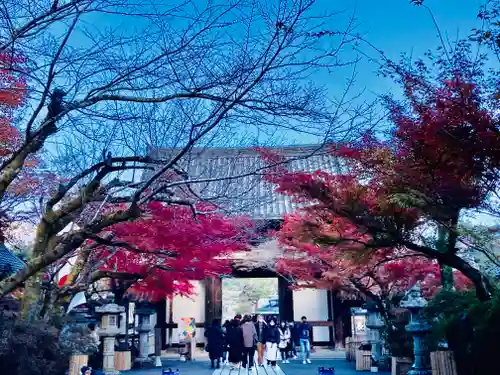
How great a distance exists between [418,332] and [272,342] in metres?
5.19

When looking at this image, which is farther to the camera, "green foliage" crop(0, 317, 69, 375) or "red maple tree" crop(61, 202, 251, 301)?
"red maple tree" crop(61, 202, 251, 301)

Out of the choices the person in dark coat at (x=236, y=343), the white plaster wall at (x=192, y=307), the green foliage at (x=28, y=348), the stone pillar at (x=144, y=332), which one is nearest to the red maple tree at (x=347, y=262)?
the person in dark coat at (x=236, y=343)

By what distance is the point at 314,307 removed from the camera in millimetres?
18969

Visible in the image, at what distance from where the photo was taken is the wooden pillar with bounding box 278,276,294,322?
18266 millimetres

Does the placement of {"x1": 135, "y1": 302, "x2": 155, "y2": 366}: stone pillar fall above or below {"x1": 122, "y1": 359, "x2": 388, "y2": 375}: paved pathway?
above

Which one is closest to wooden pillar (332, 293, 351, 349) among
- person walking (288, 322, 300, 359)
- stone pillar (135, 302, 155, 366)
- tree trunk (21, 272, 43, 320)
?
person walking (288, 322, 300, 359)

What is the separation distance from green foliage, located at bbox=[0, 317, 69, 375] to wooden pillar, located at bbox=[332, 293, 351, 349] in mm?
12005

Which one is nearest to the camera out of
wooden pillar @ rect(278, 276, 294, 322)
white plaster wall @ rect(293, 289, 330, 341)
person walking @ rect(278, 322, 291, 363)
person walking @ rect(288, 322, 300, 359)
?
person walking @ rect(278, 322, 291, 363)

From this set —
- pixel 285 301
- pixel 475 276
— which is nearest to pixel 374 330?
pixel 475 276

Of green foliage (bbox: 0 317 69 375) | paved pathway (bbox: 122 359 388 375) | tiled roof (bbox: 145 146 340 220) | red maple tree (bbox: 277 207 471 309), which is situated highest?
tiled roof (bbox: 145 146 340 220)

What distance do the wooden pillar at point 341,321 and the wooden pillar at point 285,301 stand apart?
1.64 meters

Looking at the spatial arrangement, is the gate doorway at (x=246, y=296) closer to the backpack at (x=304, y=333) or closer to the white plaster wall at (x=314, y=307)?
the white plaster wall at (x=314, y=307)

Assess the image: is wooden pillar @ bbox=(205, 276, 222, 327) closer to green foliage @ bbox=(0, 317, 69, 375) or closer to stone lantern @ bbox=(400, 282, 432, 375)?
stone lantern @ bbox=(400, 282, 432, 375)

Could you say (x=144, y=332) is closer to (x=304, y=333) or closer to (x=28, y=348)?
(x=304, y=333)
